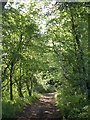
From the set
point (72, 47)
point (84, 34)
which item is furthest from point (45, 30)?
point (84, 34)

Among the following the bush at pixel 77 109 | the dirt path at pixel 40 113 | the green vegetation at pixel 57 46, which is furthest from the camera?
the dirt path at pixel 40 113

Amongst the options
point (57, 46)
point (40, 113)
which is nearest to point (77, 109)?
point (40, 113)

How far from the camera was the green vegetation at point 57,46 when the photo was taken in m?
12.1

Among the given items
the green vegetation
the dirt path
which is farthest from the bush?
the dirt path

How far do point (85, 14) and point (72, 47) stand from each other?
20.5 ft

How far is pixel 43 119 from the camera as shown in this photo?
517 inches

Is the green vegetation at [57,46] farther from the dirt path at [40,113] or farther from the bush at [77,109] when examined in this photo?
the dirt path at [40,113]

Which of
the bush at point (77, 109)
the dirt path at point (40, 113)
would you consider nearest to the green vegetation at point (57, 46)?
the bush at point (77, 109)

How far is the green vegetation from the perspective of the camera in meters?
12.1

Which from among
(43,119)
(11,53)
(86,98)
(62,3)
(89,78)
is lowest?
(43,119)

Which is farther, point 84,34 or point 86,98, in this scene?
point 84,34

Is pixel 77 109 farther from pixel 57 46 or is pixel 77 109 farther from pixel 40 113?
pixel 57 46

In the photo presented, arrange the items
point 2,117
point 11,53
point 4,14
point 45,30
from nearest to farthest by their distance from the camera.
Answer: point 4,14
point 2,117
point 11,53
point 45,30

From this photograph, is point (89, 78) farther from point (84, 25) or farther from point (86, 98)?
point (84, 25)
